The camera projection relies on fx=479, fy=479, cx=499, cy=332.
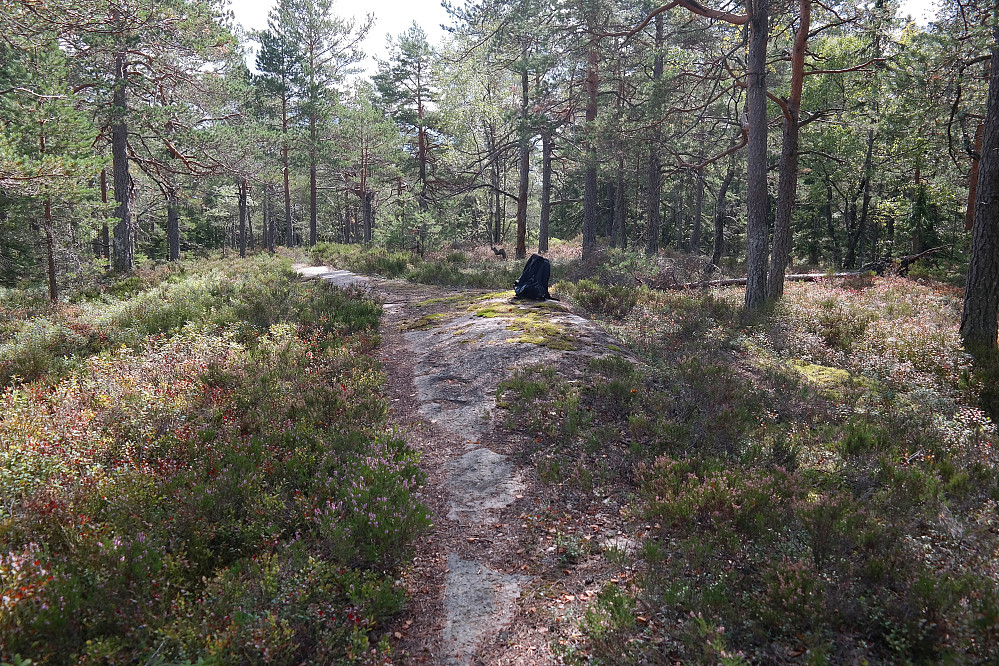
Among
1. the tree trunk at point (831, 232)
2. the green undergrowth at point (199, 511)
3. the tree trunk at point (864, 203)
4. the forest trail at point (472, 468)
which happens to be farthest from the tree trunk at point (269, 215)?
the tree trunk at point (864, 203)

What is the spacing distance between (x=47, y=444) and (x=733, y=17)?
14.4 m

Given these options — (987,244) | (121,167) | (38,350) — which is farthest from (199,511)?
(121,167)

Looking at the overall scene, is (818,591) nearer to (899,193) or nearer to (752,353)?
(752,353)

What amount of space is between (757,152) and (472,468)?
10.6 metres

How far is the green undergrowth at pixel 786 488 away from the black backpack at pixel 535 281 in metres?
3.03

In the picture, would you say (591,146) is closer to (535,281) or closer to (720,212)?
(535,281)

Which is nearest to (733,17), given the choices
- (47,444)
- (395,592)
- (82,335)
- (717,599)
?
(717,599)

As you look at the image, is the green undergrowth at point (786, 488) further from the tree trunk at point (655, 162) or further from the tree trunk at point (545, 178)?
the tree trunk at point (545, 178)

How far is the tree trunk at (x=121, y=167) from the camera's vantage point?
16000 mm

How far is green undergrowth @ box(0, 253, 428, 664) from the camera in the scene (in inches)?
110

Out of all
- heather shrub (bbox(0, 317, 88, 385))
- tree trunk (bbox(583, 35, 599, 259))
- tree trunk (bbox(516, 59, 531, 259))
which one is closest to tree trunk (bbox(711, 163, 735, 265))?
tree trunk (bbox(583, 35, 599, 259))

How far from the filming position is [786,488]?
432 cm

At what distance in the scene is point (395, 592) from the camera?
343cm

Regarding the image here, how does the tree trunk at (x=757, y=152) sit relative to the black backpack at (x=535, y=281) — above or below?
above
